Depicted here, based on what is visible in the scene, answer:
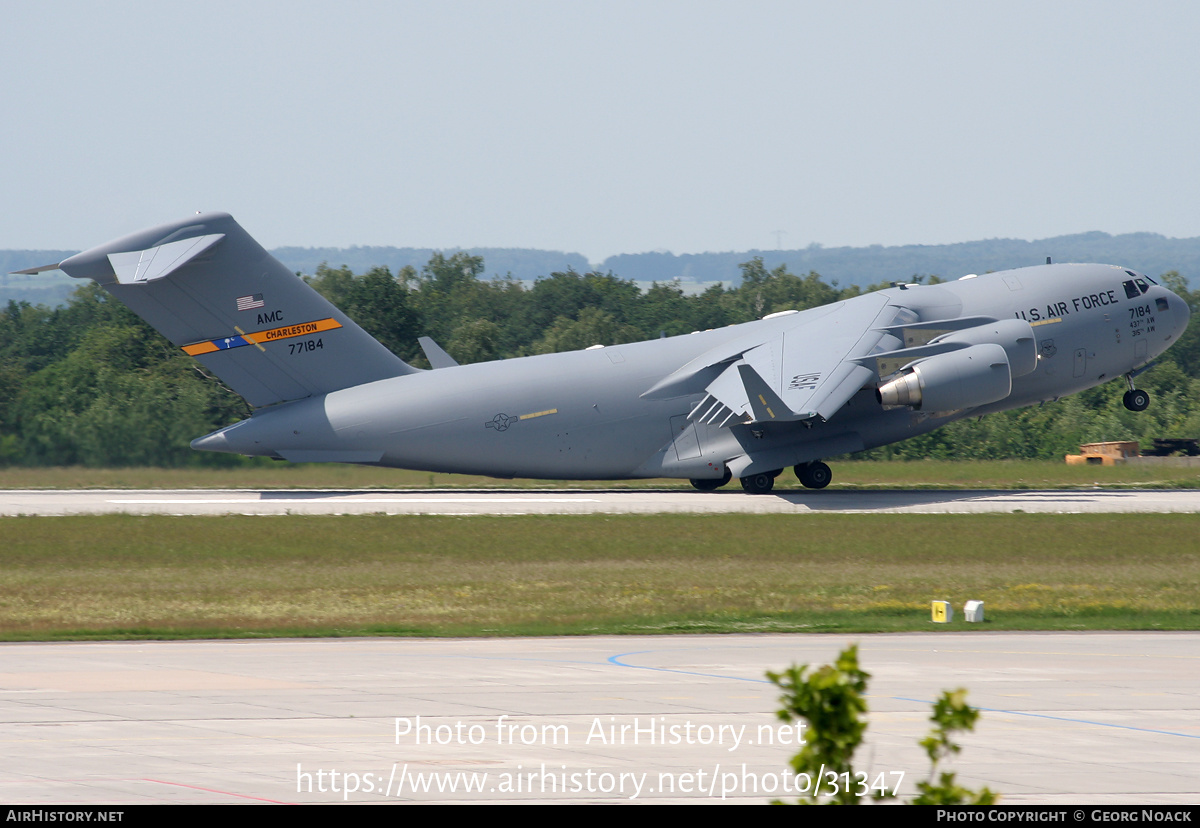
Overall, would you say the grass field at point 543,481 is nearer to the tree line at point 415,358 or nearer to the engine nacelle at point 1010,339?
the tree line at point 415,358

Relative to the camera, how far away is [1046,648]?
15.4 meters

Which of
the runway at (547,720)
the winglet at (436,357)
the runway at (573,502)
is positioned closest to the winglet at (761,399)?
the runway at (573,502)

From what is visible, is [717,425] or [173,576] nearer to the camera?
[173,576]

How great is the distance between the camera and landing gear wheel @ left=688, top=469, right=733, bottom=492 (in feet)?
113

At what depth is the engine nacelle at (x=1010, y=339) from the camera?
107 ft

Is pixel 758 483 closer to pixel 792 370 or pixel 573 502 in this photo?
pixel 792 370

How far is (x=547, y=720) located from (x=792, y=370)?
22.0 m

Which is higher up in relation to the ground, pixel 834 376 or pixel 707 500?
pixel 834 376

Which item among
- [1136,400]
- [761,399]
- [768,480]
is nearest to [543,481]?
[768,480]

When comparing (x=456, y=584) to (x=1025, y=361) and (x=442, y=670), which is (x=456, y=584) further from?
(x=1025, y=361)

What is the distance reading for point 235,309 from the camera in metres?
31.9

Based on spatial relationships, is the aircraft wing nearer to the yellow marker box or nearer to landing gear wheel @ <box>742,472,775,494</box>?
landing gear wheel @ <box>742,472,775,494</box>

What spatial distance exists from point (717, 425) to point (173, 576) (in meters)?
15.5
